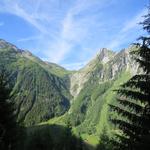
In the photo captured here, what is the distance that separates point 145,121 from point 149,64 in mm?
3105

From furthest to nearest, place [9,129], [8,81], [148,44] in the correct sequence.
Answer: [8,81] → [9,129] → [148,44]

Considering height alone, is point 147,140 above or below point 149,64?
below

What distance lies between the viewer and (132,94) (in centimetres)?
1828

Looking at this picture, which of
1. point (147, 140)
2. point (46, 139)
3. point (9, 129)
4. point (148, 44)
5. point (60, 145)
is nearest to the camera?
point (147, 140)

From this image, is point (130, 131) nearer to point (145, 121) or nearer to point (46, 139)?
point (145, 121)

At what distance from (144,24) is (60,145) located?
9277 cm

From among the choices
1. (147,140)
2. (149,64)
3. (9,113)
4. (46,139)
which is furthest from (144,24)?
(46,139)

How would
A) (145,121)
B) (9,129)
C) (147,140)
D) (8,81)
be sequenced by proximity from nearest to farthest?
1. (147,140)
2. (145,121)
3. (9,129)
4. (8,81)

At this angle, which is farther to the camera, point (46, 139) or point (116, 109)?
point (46, 139)

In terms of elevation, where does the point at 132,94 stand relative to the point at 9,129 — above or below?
above

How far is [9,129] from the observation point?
1052 inches

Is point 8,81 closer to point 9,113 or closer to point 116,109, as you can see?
point 9,113

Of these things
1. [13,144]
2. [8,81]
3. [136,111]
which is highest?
[8,81]

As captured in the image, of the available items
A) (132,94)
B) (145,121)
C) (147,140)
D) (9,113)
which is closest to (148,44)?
(132,94)
